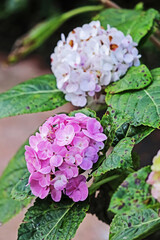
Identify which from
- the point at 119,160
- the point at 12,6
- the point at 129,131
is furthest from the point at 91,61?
the point at 12,6

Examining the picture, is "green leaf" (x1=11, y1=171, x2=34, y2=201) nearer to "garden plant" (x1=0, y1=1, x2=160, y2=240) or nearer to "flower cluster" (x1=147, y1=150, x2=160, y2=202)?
"garden plant" (x1=0, y1=1, x2=160, y2=240)

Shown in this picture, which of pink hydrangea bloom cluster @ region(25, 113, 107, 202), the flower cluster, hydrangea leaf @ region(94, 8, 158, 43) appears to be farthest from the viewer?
hydrangea leaf @ region(94, 8, 158, 43)

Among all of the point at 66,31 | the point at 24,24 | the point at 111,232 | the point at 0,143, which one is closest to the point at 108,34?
the point at 111,232

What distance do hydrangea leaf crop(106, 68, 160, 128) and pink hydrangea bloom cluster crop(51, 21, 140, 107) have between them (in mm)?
58

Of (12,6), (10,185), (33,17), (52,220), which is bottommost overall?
(33,17)

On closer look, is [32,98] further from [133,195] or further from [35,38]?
[35,38]

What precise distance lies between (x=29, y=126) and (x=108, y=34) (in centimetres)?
255

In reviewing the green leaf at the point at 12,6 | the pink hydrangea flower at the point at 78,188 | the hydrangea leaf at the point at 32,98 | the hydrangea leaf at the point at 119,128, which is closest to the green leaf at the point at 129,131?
the hydrangea leaf at the point at 119,128

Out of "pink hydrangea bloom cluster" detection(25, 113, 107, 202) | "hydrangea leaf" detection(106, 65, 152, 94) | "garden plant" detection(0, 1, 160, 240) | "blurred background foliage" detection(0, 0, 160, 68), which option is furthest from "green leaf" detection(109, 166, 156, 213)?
"blurred background foliage" detection(0, 0, 160, 68)

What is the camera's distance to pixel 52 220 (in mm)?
734

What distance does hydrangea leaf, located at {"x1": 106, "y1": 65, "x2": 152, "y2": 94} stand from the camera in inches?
34.6

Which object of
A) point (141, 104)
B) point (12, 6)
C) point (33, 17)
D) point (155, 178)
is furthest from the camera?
point (33, 17)

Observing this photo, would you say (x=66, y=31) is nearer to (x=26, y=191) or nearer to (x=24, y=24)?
(x=24, y=24)

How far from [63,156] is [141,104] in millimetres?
229
